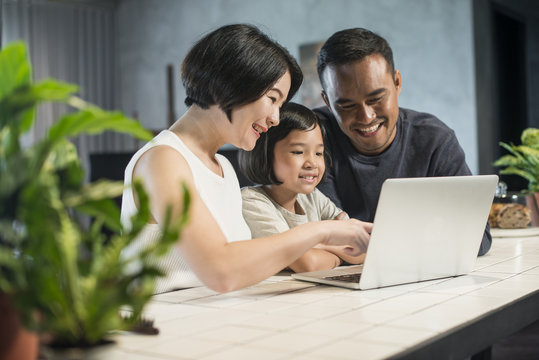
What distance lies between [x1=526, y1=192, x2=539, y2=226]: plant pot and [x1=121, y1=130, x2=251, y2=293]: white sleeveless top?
1300mm

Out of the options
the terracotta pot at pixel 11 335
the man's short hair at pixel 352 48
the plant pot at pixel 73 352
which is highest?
the man's short hair at pixel 352 48

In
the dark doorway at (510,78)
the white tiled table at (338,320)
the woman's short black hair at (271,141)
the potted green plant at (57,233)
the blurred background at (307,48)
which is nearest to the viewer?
the potted green plant at (57,233)

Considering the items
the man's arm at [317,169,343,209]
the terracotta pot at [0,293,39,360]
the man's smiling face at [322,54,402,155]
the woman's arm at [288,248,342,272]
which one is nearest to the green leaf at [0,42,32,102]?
the terracotta pot at [0,293,39,360]

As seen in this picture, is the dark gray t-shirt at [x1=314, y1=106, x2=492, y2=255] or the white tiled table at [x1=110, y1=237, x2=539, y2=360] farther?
the dark gray t-shirt at [x1=314, y1=106, x2=492, y2=255]

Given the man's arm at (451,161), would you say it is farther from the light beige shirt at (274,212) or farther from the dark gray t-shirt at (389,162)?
the light beige shirt at (274,212)

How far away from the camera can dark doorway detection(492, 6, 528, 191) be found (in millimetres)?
5477

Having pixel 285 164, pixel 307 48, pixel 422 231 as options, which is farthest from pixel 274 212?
pixel 307 48

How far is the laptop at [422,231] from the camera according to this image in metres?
1.14

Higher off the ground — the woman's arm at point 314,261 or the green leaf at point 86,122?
the green leaf at point 86,122

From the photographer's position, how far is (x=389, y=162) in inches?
79.4

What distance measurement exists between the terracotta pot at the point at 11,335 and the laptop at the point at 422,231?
675 millimetres

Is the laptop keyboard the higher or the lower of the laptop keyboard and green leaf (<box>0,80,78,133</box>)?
the lower

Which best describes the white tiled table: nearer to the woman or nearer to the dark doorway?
the woman

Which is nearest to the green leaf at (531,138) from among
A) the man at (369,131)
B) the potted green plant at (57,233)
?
the man at (369,131)
